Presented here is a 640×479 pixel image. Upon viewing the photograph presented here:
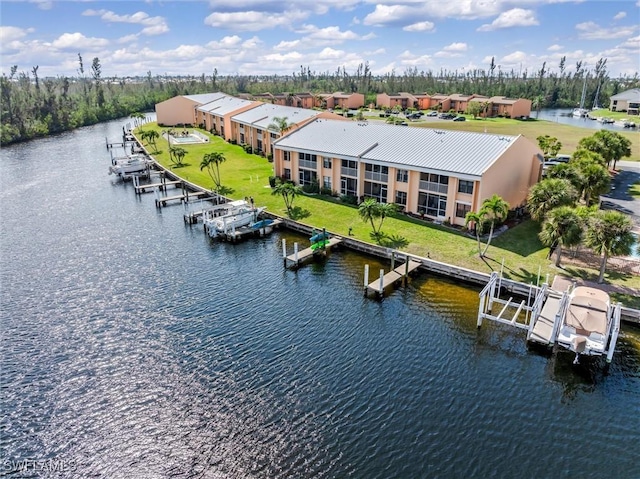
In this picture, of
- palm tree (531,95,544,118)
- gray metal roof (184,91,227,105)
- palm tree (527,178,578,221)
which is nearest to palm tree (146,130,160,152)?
gray metal roof (184,91,227,105)

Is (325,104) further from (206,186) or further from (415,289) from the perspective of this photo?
(415,289)

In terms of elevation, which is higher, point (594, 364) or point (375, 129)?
point (375, 129)

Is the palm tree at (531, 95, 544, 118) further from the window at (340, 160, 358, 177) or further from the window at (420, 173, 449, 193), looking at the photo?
the window at (420, 173, 449, 193)

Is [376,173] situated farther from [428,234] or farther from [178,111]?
[178,111]

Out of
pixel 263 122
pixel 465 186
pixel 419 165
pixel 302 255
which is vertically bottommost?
pixel 302 255

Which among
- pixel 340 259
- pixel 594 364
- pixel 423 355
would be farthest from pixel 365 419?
pixel 340 259

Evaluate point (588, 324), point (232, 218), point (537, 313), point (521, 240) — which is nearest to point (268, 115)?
point (232, 218)

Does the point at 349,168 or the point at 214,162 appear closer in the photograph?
the point at 349,168
